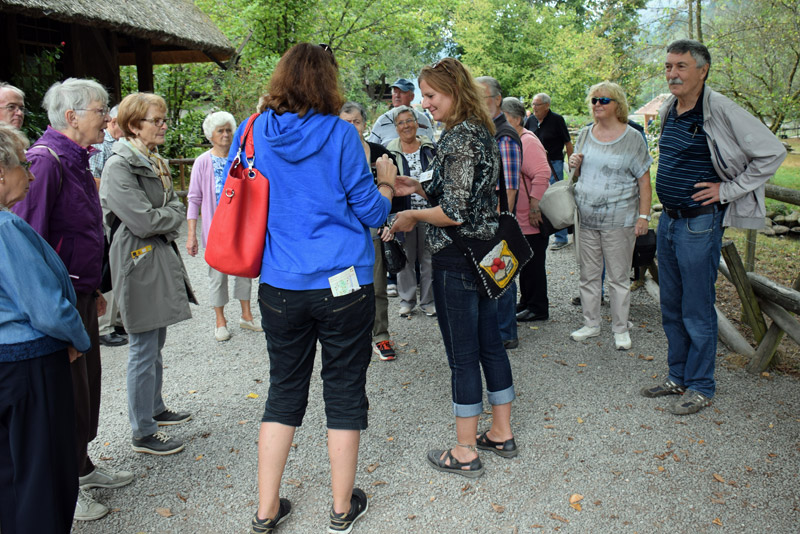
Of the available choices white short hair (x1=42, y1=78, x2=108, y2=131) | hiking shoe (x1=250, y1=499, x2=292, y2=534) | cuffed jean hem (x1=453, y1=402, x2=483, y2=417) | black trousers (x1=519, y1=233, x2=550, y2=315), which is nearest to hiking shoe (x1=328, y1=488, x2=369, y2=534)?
hiking shoe (x1=250, y1=499, x2=292, y2=534)

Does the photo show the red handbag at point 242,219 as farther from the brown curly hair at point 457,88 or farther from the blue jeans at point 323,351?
the brown curly hair at point 457,88

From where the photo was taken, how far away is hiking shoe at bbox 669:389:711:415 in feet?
13.1

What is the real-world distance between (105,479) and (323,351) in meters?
1.54

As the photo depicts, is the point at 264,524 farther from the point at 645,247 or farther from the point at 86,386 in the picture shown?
the point at 645,247

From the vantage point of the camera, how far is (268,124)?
8.61 feet

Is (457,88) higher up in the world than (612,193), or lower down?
higher up

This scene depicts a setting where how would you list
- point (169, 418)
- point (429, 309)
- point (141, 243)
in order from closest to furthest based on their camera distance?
point (141, 243) < point (169, 418) < point (429, 309)

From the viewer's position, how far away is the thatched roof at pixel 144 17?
8.27 meters

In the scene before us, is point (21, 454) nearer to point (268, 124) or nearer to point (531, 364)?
point (268, 124)

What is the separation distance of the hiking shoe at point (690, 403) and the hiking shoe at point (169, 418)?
3214mm

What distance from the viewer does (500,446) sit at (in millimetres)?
Result: 3592

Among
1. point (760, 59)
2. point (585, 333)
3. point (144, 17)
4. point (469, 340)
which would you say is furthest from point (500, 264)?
point (760, 59)

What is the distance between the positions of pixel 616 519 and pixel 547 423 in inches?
40.4

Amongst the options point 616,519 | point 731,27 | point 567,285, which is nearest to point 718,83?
point 731,27
